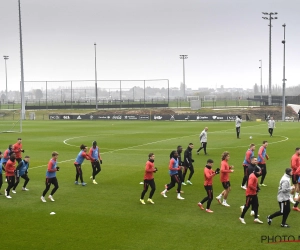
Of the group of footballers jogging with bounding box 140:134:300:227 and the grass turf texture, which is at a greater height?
the group of footballers jogging with bounding box 140:134:300:227

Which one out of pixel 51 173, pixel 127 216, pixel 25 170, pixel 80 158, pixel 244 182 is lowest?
pixel 127 216

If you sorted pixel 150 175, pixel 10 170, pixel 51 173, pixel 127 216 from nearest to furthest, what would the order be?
pixel 127 216 → pixel 150 175 → pixel 51 173 → pixel 10 170

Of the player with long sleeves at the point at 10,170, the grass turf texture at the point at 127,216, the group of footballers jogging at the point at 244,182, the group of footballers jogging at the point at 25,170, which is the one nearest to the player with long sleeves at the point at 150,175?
the group of footballers jogging at the point at 244,182

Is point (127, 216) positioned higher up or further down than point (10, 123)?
further down

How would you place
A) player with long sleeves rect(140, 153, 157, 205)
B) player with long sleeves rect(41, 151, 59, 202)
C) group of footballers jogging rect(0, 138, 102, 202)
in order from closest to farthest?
player with long sleeves rect(140, 153, 157, 205)
player with long sleeves rect(41, 151, 59, 202)
group of footballers jogging rect(0, 138, 102, 202)

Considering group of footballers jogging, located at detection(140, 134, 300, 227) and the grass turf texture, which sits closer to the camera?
the grass turf texture

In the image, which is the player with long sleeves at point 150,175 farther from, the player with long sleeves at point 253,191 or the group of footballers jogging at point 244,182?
the player with long sleeves at point 253,191

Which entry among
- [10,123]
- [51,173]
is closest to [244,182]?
[51,173]

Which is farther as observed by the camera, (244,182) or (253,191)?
(244,182)

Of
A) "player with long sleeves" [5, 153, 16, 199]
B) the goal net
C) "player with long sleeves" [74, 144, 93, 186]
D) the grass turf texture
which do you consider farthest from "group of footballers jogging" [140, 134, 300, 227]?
the goal net

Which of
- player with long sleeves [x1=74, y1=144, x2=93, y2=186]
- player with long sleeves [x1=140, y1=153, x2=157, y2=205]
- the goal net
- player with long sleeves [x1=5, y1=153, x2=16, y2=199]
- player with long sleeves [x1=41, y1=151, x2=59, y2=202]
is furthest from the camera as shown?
the goal net

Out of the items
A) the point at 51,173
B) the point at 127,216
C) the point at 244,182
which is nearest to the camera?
the point at 127,216

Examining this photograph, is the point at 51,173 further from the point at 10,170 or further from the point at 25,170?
the point at 25,170

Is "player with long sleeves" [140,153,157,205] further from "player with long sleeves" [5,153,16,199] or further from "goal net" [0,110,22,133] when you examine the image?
"goal net" [0,110,22,133]
